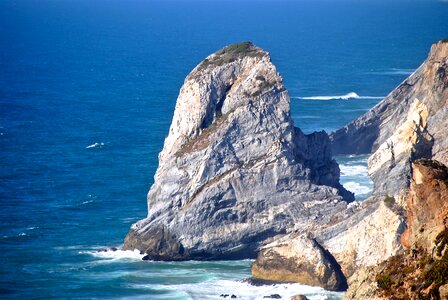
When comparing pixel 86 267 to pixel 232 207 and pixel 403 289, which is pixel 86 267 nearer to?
pixel 232 207

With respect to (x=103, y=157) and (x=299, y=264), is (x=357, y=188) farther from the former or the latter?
(x=103, y=157)

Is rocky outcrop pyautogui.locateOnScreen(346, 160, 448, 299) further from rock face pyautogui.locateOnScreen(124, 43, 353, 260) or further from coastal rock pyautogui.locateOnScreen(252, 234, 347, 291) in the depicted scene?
rock face pyautogui.locateOnScreen(124, 43, 353, 260)

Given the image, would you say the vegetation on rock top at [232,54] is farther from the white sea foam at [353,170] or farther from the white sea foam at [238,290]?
the white sea foam at [353,170]

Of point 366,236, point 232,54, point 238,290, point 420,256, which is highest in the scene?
point 232,54

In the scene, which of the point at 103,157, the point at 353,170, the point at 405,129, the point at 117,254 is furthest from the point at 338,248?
the point at 103,157

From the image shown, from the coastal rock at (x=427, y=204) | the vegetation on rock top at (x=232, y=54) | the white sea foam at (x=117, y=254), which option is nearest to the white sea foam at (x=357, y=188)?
the vegetation on rock top at (x=232, y=54)

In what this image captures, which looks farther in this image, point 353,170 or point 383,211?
point 353,170

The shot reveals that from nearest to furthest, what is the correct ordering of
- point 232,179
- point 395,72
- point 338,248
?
point 338,248
point 232,179
point 395,72
